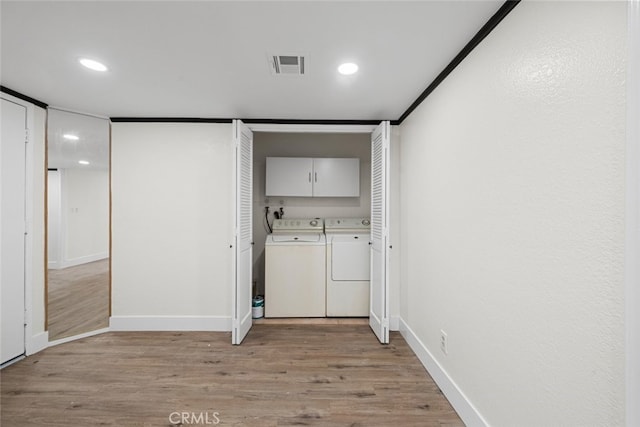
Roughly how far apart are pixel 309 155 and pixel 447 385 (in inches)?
116

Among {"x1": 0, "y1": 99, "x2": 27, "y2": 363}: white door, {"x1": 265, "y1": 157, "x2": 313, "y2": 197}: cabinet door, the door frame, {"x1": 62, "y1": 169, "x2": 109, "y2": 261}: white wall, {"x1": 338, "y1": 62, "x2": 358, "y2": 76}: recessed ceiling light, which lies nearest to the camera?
{"x1": 338, "y1": 62, "x2": 358, "y2": 76}: recessed ceiling light

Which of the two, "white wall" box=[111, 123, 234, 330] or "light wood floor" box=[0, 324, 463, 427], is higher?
"white wall" box=[111, 123, 234, 330]

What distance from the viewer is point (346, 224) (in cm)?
368

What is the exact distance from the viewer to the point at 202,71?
1.93 m

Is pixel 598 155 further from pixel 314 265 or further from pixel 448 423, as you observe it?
pixel 314 265

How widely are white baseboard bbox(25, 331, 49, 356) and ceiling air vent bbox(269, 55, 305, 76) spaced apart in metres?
3.06

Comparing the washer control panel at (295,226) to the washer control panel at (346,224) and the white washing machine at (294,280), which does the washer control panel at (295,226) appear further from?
the white washing machine at (294,280)

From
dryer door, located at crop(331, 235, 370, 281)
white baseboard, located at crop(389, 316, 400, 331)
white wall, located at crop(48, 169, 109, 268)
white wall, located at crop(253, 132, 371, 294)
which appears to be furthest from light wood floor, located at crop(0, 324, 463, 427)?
white wall, located at crop(48, 169, 109, 268)

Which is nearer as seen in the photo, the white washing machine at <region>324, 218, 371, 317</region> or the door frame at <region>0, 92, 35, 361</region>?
the door frame at <region>0, 92, 35, 361</region>

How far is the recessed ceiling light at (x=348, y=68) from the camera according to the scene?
1836 mm

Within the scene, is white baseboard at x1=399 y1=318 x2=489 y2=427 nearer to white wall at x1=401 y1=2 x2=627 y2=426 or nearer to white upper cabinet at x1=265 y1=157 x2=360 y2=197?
white wall at x1=401 y1=2 x2=627 y2=426

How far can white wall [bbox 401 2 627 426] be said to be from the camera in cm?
88

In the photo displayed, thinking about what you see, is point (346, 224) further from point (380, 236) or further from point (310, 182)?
point (380, 236)

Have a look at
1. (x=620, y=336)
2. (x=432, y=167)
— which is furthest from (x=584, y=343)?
(x=432, y=167)
